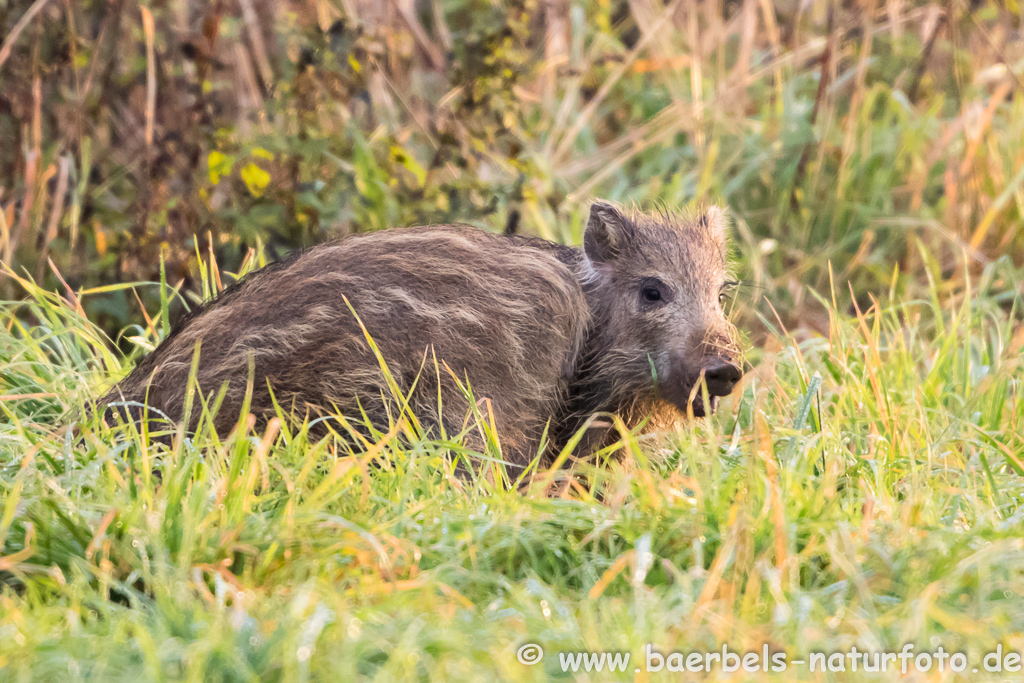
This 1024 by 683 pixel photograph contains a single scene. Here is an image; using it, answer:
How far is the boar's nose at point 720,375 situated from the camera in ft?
11.1

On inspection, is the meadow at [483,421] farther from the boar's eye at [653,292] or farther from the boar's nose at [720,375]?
the boar's eye at [653,292]

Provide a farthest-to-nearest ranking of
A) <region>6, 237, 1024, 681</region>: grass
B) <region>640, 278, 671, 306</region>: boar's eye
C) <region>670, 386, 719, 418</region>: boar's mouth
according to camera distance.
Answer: <region>640, 278, 671, 306</region>: boar's eye → <region>670, 386, 719, 418</region>: boar's mouth → <region>6, 237, 1024, 681</region>: grass

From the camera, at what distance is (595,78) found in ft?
23.0

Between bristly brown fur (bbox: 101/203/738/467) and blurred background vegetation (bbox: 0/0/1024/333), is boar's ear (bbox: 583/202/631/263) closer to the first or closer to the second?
bristly brown fur (bbox: 101/203/738/467)

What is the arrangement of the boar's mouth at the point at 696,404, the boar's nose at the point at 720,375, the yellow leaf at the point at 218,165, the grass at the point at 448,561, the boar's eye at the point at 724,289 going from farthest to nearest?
the yellow leaf at the point at 218,165, the boar's eye at the point at 724,289, the boar's mouth at the point at 696,404, the boar's nose at the point at 720,375, the grass at the point at 448,561

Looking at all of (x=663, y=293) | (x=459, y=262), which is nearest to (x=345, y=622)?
(x=459, y=262)

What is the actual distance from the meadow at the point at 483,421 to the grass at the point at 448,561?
0.01 meters

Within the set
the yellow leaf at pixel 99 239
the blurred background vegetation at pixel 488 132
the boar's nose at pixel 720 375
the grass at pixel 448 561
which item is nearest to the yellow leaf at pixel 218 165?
the blurred background vegetation at pixel 488 132

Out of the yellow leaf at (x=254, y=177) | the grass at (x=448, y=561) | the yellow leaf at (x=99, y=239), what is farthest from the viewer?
the yellow leaf at (x=99, y=239)

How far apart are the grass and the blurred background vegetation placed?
6.82 ft

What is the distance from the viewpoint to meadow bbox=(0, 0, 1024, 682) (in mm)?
2102

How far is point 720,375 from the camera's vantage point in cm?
340

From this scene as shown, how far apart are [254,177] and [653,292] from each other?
6.75ft

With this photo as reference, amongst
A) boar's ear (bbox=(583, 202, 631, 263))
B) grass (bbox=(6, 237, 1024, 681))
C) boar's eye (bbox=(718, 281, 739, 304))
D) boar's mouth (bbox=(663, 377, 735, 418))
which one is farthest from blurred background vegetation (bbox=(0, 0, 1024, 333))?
grass (bbox=(6, 237, 1024, 681))
